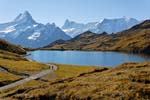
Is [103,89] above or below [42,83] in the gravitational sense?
above

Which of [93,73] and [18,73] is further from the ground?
[93,73]

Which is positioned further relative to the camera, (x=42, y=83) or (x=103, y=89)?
(x=42, y=83)

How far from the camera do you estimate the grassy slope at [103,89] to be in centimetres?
3125

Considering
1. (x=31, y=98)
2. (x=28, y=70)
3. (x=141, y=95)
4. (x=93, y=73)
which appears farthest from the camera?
(x=28, y=70)

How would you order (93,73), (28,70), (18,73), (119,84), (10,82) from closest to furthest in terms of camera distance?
(119,84), (93,73), (10,82), (18,73), (28,70)

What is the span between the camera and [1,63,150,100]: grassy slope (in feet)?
103

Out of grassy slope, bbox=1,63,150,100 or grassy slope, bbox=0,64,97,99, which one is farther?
grassy slope, bbox=0,64,97,99

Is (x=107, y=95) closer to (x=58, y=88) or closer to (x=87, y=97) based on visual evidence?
(x=87, y=97)

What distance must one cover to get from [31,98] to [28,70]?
98435 mm

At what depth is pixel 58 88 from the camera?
36500 millimetres

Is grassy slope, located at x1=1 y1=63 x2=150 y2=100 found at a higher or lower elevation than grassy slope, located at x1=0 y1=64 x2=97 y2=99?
higher

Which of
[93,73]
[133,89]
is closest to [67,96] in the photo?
[133,89]

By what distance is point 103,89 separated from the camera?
3328cm

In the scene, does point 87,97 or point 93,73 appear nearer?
point 87,97
